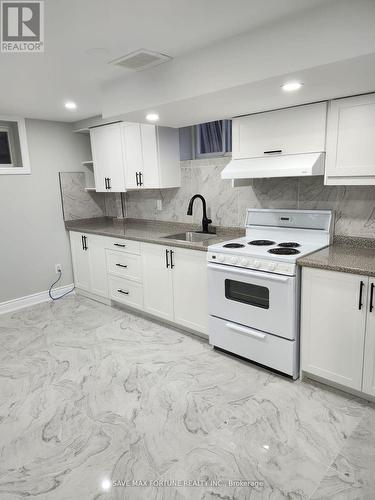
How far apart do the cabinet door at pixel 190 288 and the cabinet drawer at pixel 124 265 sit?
1.88 ft

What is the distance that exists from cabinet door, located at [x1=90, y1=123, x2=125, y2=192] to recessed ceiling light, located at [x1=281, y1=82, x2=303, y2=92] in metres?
2.28

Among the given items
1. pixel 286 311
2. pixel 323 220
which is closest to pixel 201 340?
pixel 286 311

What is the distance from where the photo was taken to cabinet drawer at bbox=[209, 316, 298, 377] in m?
2.44

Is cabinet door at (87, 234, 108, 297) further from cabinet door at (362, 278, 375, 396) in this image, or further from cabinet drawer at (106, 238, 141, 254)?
cabinet door at (362, 278, 375, 396)

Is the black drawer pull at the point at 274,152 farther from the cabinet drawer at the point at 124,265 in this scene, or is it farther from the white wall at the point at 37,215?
the white wall at the point at 37,215

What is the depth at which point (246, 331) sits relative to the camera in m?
2.62

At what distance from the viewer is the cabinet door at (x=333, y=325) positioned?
211cm

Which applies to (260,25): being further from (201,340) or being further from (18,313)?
(18,313)

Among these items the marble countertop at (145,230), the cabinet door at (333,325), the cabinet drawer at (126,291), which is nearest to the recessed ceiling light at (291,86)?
the cabinet door at (333,325)

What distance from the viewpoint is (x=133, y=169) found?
151 inches

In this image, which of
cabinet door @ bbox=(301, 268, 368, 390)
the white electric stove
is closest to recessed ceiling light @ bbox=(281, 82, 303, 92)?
the white electric stove

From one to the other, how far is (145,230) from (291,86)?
91.8 inches

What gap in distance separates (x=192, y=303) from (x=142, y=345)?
0.60 m

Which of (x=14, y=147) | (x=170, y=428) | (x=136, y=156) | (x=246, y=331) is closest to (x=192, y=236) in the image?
(x=136, y=156)
